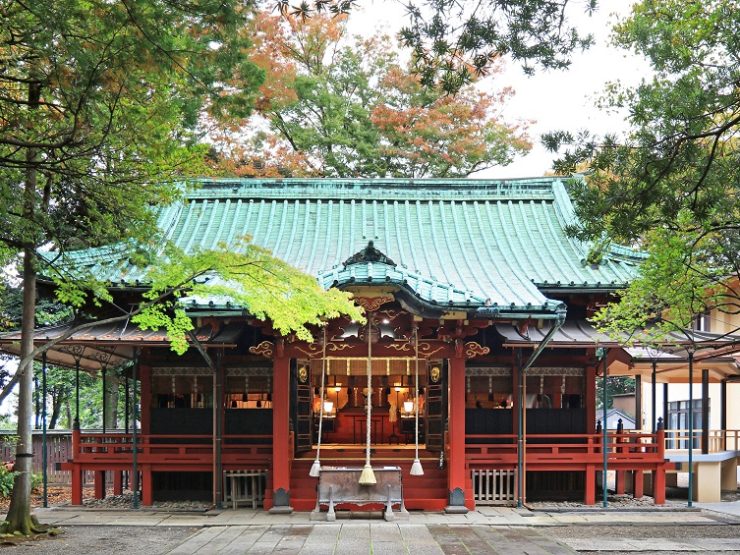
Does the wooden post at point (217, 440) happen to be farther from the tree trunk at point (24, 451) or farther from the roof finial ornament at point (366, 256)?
the tree trunk at point (24, 451)

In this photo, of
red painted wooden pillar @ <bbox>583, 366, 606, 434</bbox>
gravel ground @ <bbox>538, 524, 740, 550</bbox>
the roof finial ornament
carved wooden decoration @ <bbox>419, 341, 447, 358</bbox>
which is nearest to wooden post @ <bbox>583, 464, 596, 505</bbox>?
red painted wooden pillar @ <bbox>583, 366, 606, 434</bbox>

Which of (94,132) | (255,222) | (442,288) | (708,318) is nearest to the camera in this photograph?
(94,132)

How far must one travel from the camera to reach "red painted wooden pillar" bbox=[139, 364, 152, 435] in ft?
55.7

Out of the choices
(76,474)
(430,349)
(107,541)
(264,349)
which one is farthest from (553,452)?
(76,474)

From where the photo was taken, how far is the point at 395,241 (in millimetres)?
19203

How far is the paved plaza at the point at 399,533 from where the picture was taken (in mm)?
11586

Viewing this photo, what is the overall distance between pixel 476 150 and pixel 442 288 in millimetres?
16688

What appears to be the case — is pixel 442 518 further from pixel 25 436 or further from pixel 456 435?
pixel 25 436

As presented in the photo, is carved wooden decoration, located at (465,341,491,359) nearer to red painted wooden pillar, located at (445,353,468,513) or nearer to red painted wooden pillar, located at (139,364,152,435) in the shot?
red painted wooden pillar, located at (445,353,468,513)

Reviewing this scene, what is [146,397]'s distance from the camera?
17141mm

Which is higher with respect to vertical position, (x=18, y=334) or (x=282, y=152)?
(x=282, y=152)

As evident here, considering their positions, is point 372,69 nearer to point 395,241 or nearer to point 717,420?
point 395,241

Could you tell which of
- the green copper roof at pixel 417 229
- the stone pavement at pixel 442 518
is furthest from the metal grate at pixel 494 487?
the green copper roof at pixel 417 229

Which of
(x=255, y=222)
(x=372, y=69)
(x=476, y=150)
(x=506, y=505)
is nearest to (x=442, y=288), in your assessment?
(x=506, y=505)
